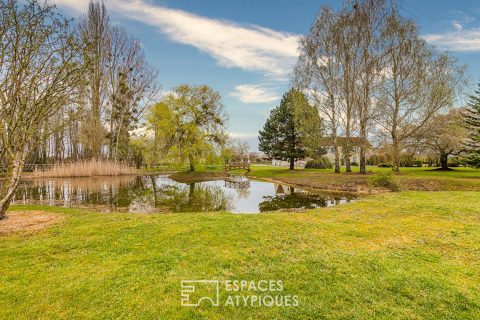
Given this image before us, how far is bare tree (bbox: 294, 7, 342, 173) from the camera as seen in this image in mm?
22375

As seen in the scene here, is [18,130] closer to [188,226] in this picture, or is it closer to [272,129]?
[188,226]

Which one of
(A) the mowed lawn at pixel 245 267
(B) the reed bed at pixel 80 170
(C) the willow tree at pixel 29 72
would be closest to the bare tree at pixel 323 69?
(A) the mowed lawn at pixel 245 267

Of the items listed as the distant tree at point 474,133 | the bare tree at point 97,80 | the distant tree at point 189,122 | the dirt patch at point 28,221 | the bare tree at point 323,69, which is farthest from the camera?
the bare tree at point 97,80

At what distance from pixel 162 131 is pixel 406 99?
23.9 metres

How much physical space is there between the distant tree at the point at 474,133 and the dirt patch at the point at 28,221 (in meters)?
28.1

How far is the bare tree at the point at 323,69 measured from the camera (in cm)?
2238

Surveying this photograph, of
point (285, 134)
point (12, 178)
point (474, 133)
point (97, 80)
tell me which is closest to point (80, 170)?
point (97, 80)

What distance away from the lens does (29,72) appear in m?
6.85

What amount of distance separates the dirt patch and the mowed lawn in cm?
48

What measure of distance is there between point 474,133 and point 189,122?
90.0 feet

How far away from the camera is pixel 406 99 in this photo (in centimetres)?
2047

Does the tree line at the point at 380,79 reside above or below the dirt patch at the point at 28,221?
Result: above

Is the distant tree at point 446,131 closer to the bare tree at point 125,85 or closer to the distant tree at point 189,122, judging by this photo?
the distant tree at point 189,122

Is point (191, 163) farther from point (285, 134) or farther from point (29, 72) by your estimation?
point (29, 72)
